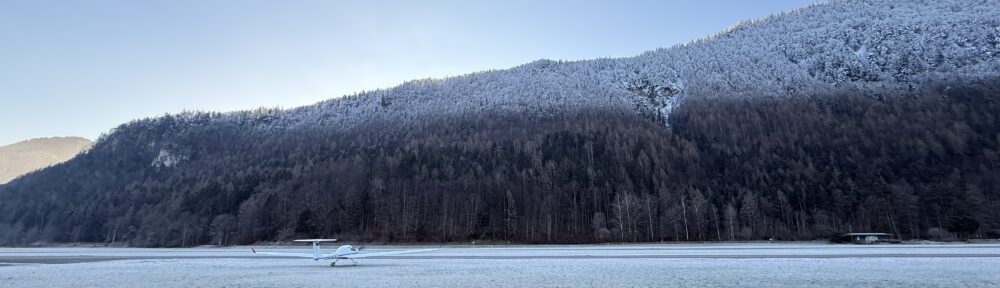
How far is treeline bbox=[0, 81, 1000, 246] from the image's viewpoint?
70500 mm

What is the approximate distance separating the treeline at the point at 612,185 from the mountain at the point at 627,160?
0.45 m

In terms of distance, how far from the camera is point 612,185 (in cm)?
8450

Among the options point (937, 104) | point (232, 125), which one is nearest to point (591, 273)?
point (937, 104)

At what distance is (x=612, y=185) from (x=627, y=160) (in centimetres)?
1248

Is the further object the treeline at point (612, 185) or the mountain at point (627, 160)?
the mountain at point (627, 160)

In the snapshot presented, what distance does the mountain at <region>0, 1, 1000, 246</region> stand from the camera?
73.4 metres

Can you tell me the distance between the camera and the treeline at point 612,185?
70.5 m

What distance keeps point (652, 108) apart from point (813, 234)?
3929 inches

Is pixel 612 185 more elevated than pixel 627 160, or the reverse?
pixel 627 160

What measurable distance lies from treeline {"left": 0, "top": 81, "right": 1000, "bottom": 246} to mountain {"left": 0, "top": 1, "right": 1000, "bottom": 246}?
452mm

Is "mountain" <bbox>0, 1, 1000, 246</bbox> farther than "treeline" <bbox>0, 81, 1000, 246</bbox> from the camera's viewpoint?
Yes

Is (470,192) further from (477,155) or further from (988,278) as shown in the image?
(988,278)

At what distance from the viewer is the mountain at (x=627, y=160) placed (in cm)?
7344

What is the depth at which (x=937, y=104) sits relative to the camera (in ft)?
347
